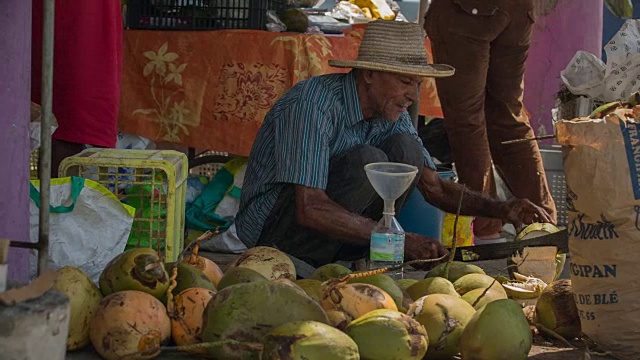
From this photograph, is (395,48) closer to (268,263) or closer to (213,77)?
(268,263)

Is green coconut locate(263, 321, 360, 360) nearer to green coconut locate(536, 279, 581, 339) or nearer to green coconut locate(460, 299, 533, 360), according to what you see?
green coconut locate(460, 299, 533, 360)

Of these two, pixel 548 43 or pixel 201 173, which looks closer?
pixel 201 173

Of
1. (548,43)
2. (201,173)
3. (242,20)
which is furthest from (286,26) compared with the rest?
(548,43)

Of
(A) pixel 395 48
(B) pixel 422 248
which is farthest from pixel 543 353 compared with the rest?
(A) pixel 395 48

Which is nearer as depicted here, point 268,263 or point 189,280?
point 189,280

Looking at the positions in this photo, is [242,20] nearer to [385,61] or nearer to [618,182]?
[385,61]

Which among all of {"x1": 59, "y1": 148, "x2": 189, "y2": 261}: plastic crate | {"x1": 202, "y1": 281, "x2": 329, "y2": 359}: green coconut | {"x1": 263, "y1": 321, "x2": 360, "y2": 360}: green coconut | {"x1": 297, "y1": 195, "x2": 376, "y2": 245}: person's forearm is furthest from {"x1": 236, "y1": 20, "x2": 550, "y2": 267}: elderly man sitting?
{"x1": 263, "y1": 321, "x2": 360, "y2": 360}: green coconut

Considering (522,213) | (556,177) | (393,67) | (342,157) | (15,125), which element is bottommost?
(556,177)

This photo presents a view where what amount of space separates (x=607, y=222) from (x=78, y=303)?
1470 millimetres

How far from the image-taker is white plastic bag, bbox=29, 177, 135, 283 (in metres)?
3.61

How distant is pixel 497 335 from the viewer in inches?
105

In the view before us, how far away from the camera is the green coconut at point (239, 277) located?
9.66 ft

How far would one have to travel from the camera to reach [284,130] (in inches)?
147

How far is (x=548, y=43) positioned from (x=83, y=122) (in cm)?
388
